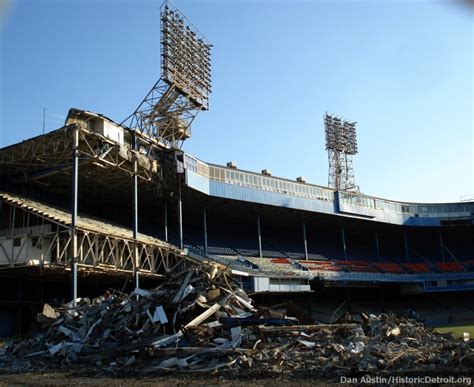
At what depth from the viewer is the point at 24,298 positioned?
3300 centimetres

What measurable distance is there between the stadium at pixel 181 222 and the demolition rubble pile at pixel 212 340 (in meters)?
8.44

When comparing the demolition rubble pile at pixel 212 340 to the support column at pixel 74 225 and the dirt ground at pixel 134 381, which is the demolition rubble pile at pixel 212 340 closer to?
the dirt ground at pixel 134 381

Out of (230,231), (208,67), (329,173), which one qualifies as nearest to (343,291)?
(230,231)

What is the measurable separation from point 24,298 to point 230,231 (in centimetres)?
2604

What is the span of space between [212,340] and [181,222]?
1016 inches

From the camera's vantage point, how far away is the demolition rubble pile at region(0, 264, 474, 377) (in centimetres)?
1273

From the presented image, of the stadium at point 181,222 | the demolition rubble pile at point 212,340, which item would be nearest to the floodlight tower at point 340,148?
the stadium at point 181,222

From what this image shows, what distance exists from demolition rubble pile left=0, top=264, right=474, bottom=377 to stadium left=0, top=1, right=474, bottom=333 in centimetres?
844

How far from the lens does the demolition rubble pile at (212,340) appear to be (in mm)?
12727

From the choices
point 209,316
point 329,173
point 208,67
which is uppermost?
point 208,67

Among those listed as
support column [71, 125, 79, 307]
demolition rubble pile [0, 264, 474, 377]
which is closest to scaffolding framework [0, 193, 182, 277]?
support column [71, 125, 79, 307]

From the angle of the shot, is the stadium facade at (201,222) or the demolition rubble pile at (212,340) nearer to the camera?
the demolition rubble pile at (212,340)

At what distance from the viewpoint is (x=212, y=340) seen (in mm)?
15609

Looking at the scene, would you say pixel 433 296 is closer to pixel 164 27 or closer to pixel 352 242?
pixel 352 242
